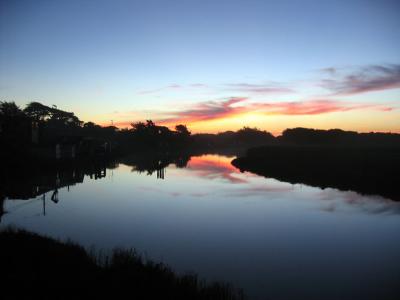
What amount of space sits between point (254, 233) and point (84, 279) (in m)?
10.9

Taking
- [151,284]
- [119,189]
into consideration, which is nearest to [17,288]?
[151,284]

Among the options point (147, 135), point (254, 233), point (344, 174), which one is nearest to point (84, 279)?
point (254, 233)

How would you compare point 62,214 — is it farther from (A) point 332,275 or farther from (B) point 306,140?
(B) point 306,140

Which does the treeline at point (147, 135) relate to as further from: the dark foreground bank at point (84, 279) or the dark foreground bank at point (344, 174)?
the dark foreground bank at point (84, 279)

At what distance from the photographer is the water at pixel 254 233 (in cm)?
1129

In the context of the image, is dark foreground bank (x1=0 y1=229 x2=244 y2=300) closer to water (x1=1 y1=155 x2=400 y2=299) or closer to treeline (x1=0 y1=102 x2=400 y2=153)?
water (x1=1 y1=155 x2=400 y2=299)

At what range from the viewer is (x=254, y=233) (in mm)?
17438

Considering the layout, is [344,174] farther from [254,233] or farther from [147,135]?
[147,135]

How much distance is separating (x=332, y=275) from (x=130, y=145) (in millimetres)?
126930

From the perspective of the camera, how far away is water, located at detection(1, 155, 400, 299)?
11.3 metres

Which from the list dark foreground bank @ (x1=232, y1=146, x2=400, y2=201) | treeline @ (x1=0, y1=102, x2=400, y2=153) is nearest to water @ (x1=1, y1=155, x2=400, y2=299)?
dark foreground bank @ (x1=232, y1=146, x2=400, y2=201)

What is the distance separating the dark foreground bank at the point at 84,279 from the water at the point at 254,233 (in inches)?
91.3

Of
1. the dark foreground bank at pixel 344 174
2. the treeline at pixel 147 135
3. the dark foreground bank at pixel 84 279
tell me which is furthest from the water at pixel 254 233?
the treeline at pixel 147 135

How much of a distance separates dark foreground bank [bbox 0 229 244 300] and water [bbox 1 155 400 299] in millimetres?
2318
